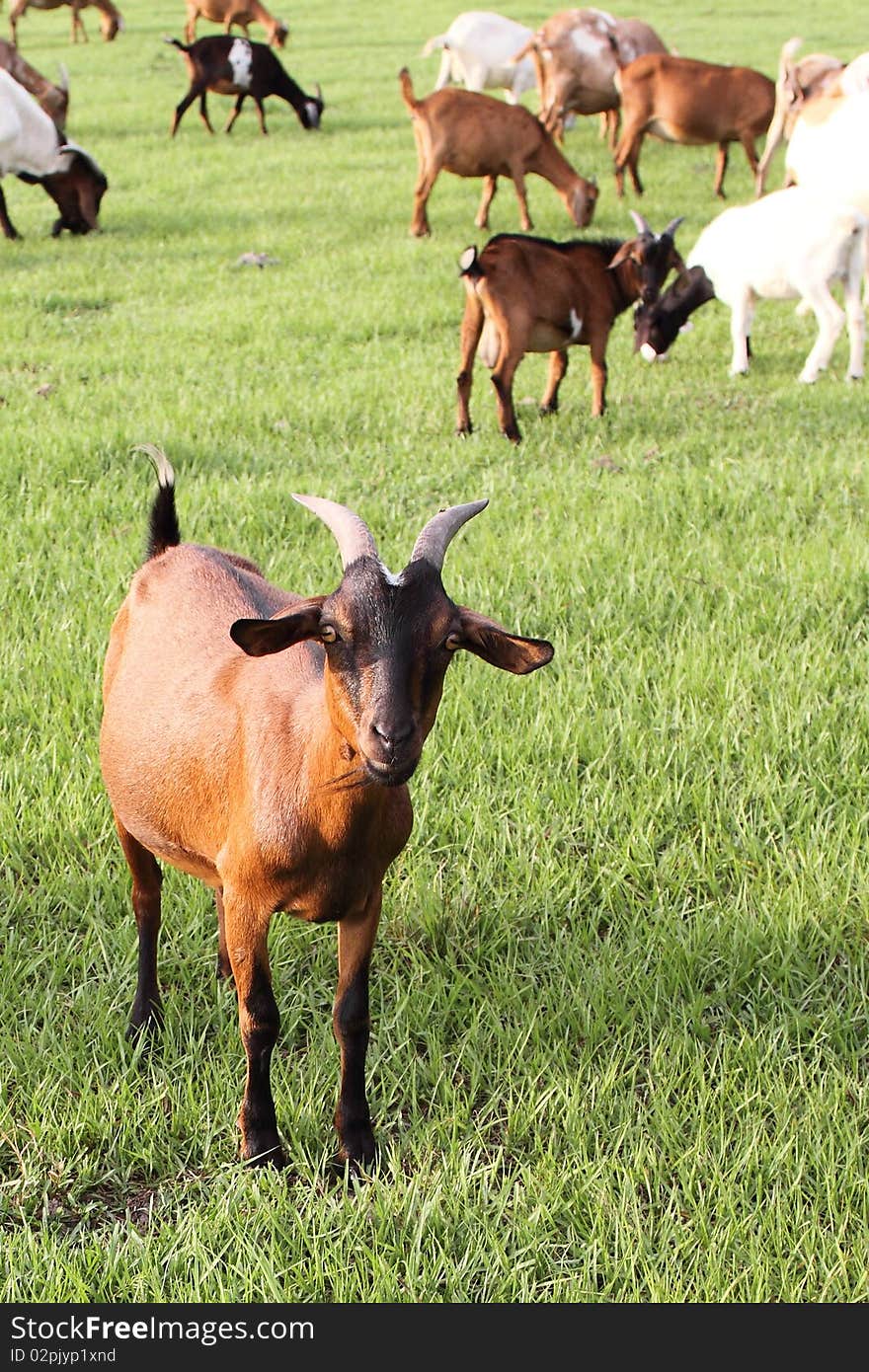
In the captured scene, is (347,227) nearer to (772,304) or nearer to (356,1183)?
(772,304)

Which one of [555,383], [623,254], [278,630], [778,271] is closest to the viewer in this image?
[278,630]

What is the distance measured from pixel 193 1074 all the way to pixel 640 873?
4.59ft

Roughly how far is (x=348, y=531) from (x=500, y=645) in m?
0.35

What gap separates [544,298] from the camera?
25.1 feet

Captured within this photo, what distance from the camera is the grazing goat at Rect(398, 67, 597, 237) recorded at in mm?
13484

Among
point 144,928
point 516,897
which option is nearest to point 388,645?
point 144,928

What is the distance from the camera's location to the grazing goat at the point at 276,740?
2260 millimetres

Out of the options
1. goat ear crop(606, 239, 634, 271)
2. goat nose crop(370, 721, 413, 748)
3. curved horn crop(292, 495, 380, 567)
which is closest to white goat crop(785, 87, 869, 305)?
goat ear crop(606, 239, 634, 271)

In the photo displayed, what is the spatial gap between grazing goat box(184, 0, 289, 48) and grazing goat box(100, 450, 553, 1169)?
2554 cm

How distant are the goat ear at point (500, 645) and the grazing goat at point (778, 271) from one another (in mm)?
7284

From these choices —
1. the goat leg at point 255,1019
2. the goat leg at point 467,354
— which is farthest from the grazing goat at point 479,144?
the goat leg at point 255,1019

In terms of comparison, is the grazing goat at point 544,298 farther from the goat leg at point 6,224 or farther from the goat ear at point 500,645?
the goat leg at point 6,224

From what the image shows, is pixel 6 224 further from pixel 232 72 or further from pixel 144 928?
pixel 144 928

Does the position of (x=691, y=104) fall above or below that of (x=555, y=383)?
above
